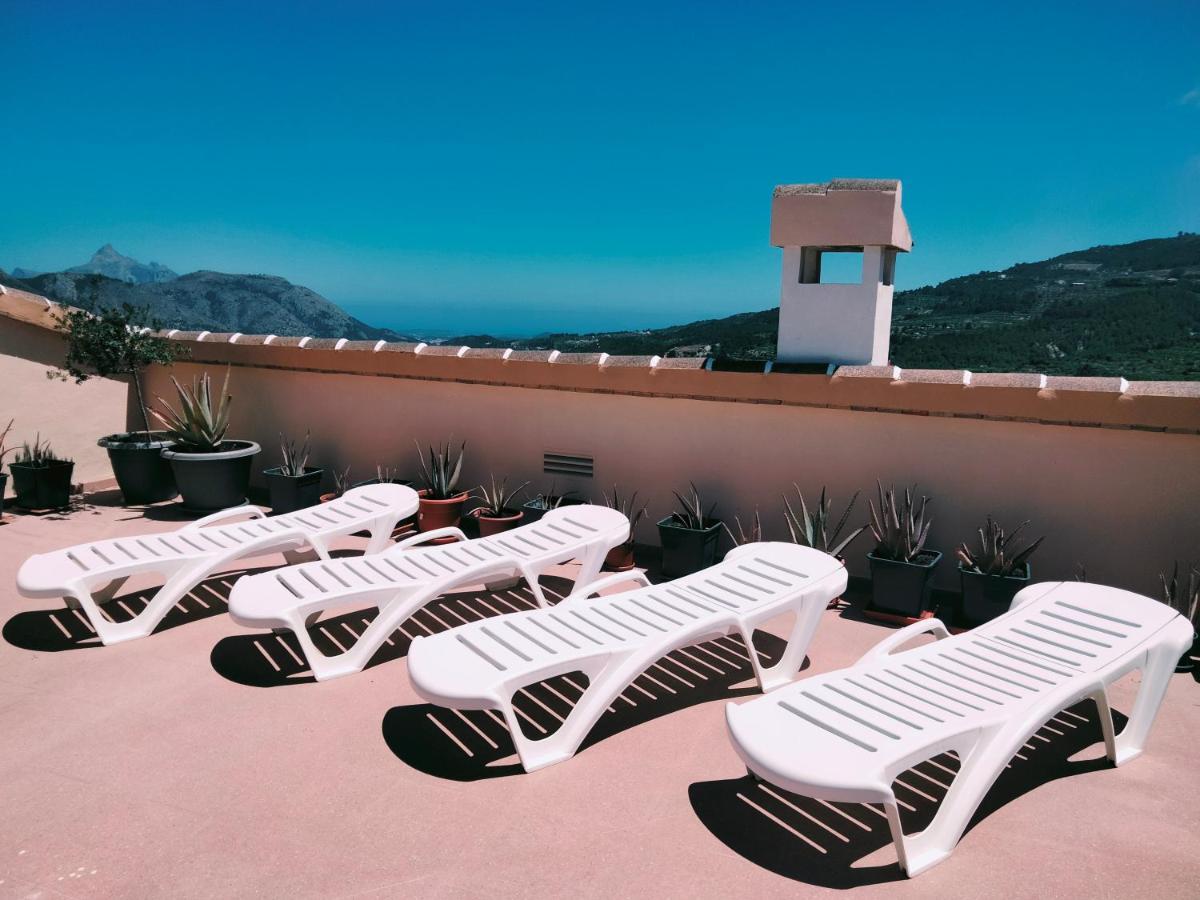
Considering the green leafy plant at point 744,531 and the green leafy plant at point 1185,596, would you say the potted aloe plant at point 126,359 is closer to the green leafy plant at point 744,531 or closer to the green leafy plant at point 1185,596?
the green leafy plant at point 744,531

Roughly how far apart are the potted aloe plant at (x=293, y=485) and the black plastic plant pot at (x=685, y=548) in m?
3.52

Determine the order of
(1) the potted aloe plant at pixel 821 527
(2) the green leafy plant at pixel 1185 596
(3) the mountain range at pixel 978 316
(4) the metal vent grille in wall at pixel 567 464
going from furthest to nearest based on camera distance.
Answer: (3) the mountain range at pixel 978 316
(4) the metal vent grille in wall at pixel 567 464
(1) the potted aloe plant at pixel 821 527
(2) the green leafy plant at pixel 1185 596

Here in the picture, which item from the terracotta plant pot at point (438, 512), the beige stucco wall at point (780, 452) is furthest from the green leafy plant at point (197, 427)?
the terracotta plant pot at point (438, 512)

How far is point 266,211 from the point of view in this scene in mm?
99750

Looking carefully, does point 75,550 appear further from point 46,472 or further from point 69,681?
point 46,472

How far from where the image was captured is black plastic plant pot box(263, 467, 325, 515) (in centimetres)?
702

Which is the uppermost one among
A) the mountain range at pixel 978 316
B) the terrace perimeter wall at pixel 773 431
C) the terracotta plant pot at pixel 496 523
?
the mountain range at pixel 978 316

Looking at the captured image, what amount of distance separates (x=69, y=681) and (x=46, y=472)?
13.6 feet

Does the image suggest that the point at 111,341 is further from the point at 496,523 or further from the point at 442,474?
the point at 496,523

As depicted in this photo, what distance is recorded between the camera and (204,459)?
22.8 ft

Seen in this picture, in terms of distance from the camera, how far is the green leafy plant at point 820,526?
5.22 meters

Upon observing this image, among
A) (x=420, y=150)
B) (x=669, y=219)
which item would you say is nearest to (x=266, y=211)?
(x=420, y=150)

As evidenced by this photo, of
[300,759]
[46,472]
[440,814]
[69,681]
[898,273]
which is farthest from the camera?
[46,472]

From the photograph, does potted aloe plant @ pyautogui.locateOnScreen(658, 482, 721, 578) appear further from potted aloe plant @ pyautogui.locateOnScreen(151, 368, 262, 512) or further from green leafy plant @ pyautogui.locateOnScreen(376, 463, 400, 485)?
potted aloe plant @ pyautogui.locateOnScreen(151, 368, 262, 512)
